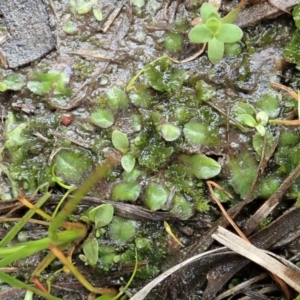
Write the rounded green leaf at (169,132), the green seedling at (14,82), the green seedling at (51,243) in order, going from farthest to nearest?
the green seedling at (14,82) < the rounded green leaf at (169,132) < the green seedling at (51,243)

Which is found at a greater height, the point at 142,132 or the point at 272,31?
the point at 272,31

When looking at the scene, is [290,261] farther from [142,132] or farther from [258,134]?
[142,132]

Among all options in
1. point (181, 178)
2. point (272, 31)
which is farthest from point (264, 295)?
point (272, 31)

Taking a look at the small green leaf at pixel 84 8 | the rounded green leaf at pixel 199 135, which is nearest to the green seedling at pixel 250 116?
the rounded green leaf at pixel 199 135

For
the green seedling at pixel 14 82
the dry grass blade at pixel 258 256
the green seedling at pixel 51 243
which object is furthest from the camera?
the green seedling at pixel 14 82

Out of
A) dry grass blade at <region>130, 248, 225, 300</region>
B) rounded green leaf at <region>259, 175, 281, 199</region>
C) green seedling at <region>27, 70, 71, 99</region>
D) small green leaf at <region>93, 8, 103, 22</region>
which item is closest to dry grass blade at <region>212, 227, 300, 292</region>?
dry grass blade at <region>130, 248, 225, 300</region>

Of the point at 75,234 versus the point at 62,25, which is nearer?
the point at 75,234

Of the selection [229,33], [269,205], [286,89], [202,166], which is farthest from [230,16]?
[269,205]

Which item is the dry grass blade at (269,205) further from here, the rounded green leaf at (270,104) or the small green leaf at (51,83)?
the small green leaf at (51,83)

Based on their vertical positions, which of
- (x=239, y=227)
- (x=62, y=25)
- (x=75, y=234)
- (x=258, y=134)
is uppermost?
(x=62, y=25)
